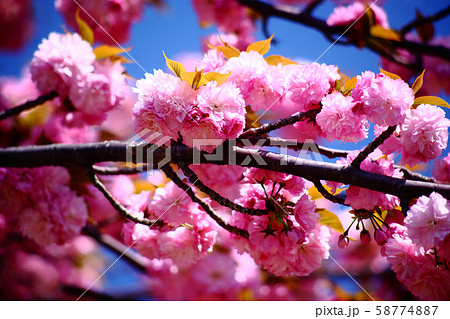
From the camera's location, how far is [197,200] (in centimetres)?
96

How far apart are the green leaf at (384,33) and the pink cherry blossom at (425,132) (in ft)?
3.14

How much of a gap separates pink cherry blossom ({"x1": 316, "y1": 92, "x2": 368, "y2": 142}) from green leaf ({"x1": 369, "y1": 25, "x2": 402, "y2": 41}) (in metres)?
0.99

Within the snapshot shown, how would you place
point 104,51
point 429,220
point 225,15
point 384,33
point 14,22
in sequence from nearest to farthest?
point 429,220 → point 104,51 → point 384,33 → point 14,22 → point 225,15

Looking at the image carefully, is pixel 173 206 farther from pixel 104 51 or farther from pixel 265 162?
pixel 104 51

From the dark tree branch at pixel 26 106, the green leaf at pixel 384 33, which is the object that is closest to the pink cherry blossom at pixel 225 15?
the green leaf at pixel 384 33

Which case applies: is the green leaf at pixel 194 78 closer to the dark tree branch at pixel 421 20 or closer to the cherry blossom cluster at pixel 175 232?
the cherry blossom cluster at pixel 175 232

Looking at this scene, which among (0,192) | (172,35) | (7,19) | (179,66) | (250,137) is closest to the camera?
(179,66)

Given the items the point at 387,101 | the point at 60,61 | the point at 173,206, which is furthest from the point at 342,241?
the point at 60,61

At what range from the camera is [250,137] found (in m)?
0.99

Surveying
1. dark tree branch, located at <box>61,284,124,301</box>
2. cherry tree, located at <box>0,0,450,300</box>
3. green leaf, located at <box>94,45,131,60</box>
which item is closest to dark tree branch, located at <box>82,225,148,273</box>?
cherry tree, located at <box>0,0,450,300</box>

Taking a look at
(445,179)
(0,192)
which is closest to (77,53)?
(0,192)

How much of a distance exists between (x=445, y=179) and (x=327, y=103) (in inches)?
17.1

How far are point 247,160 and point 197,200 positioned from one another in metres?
0.17
